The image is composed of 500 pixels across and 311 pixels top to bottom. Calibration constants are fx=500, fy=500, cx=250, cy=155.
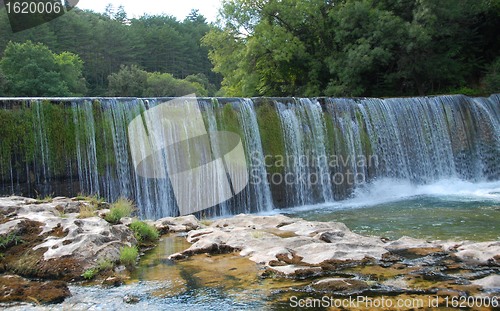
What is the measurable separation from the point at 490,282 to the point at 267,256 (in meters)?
2.61

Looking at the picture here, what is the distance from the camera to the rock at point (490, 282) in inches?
202

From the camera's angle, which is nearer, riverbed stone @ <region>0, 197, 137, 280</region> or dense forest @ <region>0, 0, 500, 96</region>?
riverbed stone @ <region>0, 197, 137, 280</region>

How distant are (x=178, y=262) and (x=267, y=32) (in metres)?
19.4

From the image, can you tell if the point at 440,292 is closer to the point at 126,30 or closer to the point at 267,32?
the point at 267,32

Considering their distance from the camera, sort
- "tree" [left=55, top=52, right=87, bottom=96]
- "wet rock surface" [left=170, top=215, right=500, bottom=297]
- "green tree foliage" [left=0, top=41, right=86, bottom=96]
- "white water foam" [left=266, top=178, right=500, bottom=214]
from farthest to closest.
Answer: "tree" [left=55, top=52, right=87, bottom=96] < "green tree foliage" [left=0, top=41, right=86, bottom=96] < "white water foam" [left=266, top=178, right=500, bottom=214] < "wet rock surface" [left=170, top=215, right=500, bottom=297]

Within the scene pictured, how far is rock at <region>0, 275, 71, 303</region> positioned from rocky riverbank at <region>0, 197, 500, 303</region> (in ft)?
0.03

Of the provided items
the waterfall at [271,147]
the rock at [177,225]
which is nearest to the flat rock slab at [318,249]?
the rock at [177,225]

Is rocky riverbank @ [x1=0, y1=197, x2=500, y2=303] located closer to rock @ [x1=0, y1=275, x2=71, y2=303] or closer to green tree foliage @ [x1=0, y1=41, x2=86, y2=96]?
rock @ [x1=0, y1=275, x2=71, y2=303]

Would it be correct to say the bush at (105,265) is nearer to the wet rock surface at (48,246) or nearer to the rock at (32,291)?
the wet rock surface at (48,246)

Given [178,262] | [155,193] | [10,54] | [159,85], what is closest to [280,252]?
[178,262]

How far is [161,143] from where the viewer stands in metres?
13.9

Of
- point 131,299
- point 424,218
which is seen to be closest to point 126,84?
point 424,218

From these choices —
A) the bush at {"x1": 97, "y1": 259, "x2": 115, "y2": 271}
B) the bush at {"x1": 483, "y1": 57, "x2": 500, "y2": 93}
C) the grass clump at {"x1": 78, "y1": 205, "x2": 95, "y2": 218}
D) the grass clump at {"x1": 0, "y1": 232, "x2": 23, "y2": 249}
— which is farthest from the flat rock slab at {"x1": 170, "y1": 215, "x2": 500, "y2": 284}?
the bush at {"x1": 483, "y1": 57, "x2": 500, "y2": 93}

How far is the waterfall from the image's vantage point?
12.5 m
